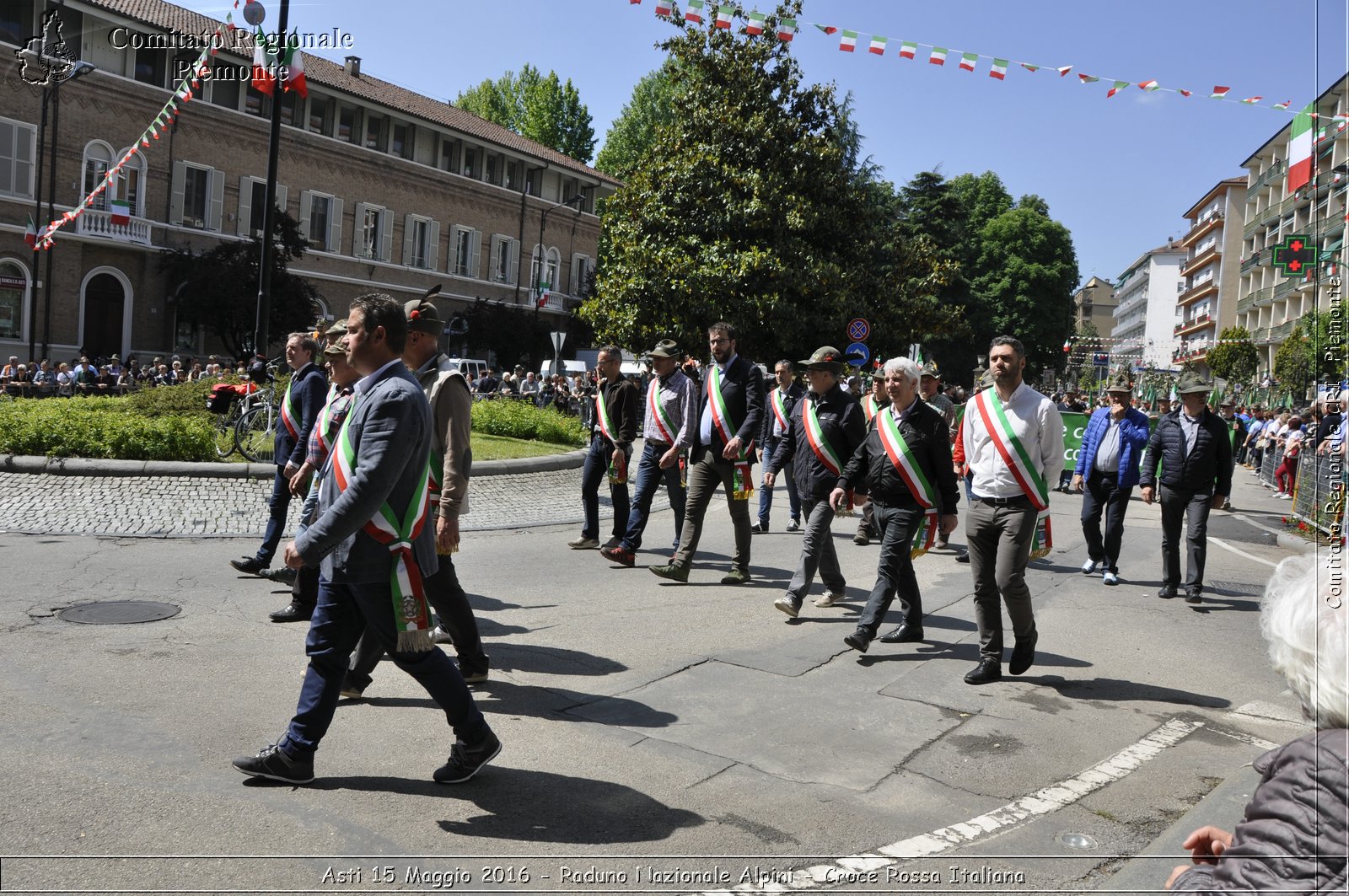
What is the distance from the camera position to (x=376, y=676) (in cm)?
580

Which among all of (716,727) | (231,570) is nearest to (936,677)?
(716,727)

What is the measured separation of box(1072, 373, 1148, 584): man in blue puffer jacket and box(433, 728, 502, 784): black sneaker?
24.3 feet

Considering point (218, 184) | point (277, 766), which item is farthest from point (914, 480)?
point (218, 184)

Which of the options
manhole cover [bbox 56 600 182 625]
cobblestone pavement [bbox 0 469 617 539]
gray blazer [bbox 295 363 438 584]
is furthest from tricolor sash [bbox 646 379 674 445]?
gray blazer [bbox 295 363 438 584]

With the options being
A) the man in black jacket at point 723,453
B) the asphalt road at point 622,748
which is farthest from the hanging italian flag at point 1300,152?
the man in black jacket at point 723,453

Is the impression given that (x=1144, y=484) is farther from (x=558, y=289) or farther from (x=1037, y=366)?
(x=1037, y=366)

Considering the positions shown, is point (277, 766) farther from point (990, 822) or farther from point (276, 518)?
point (276, 518)

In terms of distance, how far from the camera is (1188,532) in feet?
31.3

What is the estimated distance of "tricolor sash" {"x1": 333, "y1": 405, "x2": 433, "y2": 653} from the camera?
13.4 ft

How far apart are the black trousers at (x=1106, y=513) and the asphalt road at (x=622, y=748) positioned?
1835 millimetres

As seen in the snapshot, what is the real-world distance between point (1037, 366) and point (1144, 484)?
206 ft

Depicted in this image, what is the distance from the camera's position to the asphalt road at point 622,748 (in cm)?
360

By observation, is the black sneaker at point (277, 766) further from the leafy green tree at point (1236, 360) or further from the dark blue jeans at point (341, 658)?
the leafy green tree at point (1236, 360)

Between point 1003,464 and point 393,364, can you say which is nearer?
point 393,364
